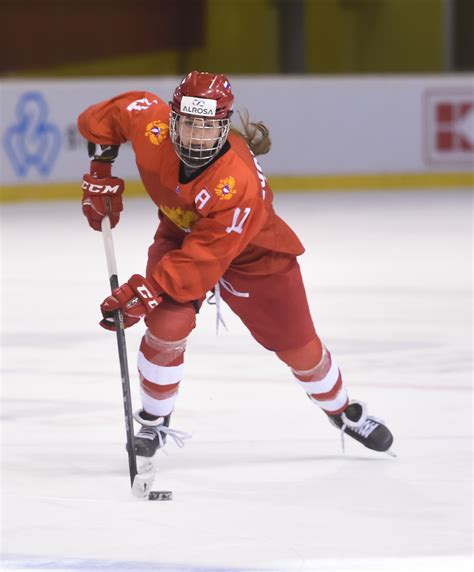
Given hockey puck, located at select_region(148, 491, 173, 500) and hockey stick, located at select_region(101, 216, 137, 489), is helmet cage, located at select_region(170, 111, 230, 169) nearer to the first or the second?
hockey stick, located at select_region(101, 216, 137, 489)

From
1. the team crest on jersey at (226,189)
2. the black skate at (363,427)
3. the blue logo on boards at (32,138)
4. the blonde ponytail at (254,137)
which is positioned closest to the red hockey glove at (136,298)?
the team crest on jersey at (226,189)

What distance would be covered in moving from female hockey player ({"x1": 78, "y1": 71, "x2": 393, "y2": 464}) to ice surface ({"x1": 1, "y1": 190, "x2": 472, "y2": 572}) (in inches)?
8.3

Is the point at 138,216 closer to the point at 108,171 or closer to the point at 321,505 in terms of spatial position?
the point at 108,171

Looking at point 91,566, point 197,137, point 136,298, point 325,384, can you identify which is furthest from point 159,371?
point 91,566

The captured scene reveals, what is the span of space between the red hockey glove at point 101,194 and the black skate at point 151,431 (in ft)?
1.76

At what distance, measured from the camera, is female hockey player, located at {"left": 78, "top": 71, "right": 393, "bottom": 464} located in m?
3.05

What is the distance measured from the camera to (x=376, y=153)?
10562 millimetres

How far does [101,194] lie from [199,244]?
19.8 inches

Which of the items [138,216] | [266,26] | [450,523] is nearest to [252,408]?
[450,523]

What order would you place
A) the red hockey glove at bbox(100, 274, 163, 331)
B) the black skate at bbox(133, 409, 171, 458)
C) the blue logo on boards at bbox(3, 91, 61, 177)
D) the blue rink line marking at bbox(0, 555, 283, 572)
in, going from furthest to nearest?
1. the blue logo on boards at bbox(3, 91, 61, 177)
2. the black skate at bbox(133, 409, 171, 458)
3. the red hockey glove at bbox(100, 274, 163, 331)
4. the blue rink line marking at bbox(0, 555, 283, 572)

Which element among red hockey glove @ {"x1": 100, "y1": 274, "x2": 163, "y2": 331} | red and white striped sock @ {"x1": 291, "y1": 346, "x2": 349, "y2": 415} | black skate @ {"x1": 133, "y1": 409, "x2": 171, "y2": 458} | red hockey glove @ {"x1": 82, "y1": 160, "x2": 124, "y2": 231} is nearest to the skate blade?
black skate @ {"x1": 133, "y1": 409, "x2": 171, "y2": 458}

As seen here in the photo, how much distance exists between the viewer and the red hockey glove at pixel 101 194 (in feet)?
11.3

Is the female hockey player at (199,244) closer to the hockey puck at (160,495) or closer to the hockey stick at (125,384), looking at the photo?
the hockey stick at (125,384)

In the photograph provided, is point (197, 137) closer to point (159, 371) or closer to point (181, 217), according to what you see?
point (181, 217)
